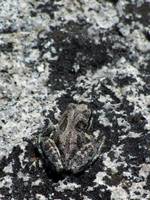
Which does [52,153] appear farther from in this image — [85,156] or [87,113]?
[87,113]

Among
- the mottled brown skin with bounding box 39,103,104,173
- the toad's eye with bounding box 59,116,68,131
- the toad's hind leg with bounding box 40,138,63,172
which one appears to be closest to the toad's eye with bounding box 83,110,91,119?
the mottled brown skin with bounding box 39,103,104,173

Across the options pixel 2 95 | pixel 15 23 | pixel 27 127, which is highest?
pixel 15 23

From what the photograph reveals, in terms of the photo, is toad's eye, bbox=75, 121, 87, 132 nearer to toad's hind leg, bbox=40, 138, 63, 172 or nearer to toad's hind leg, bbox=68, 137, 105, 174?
toad's hind leg, bbox=68, 137, 105, 174

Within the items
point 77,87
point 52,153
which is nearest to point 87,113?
point 77,87

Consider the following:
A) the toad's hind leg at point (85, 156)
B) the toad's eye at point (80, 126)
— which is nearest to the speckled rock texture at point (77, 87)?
the toad's hind leg at point (85, 156)

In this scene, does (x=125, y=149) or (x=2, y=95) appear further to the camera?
(x=2, y=95)

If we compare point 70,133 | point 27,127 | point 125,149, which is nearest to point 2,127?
point 27,127

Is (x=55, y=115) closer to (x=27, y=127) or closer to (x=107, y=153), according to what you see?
(x=27, y=127)
